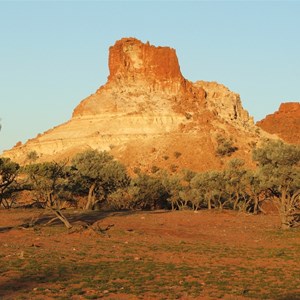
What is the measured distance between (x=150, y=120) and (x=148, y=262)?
93.1 m

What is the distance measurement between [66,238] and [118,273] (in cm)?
1075

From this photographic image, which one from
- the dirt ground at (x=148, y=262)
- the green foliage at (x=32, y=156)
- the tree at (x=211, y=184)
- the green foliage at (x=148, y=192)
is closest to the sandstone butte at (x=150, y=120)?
the green foliage at (x=32, y=156)

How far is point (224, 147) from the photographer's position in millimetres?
105000

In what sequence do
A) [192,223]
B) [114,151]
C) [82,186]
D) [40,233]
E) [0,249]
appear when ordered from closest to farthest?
1. [0,249]
2. [40,233]
3. [192,223]
4. [82,186]
5. [114,151]

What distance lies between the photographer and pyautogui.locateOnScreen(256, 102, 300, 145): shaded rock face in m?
155

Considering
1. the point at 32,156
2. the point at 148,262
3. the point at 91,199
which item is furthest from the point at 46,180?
the point at 32,156

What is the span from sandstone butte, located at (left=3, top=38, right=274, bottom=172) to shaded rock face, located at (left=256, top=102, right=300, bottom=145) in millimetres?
21372

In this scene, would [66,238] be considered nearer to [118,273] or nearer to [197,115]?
[118,273]

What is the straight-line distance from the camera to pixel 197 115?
4690 inches

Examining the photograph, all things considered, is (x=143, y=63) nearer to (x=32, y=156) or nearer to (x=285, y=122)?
(x=32, y=156)

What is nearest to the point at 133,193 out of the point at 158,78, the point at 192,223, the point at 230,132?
the point at 192,223

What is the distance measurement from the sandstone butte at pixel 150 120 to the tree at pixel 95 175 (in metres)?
36.7

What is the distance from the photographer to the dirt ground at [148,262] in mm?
18656

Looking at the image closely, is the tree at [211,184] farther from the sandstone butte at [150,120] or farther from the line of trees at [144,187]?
the sandstone butte at [150,120]
